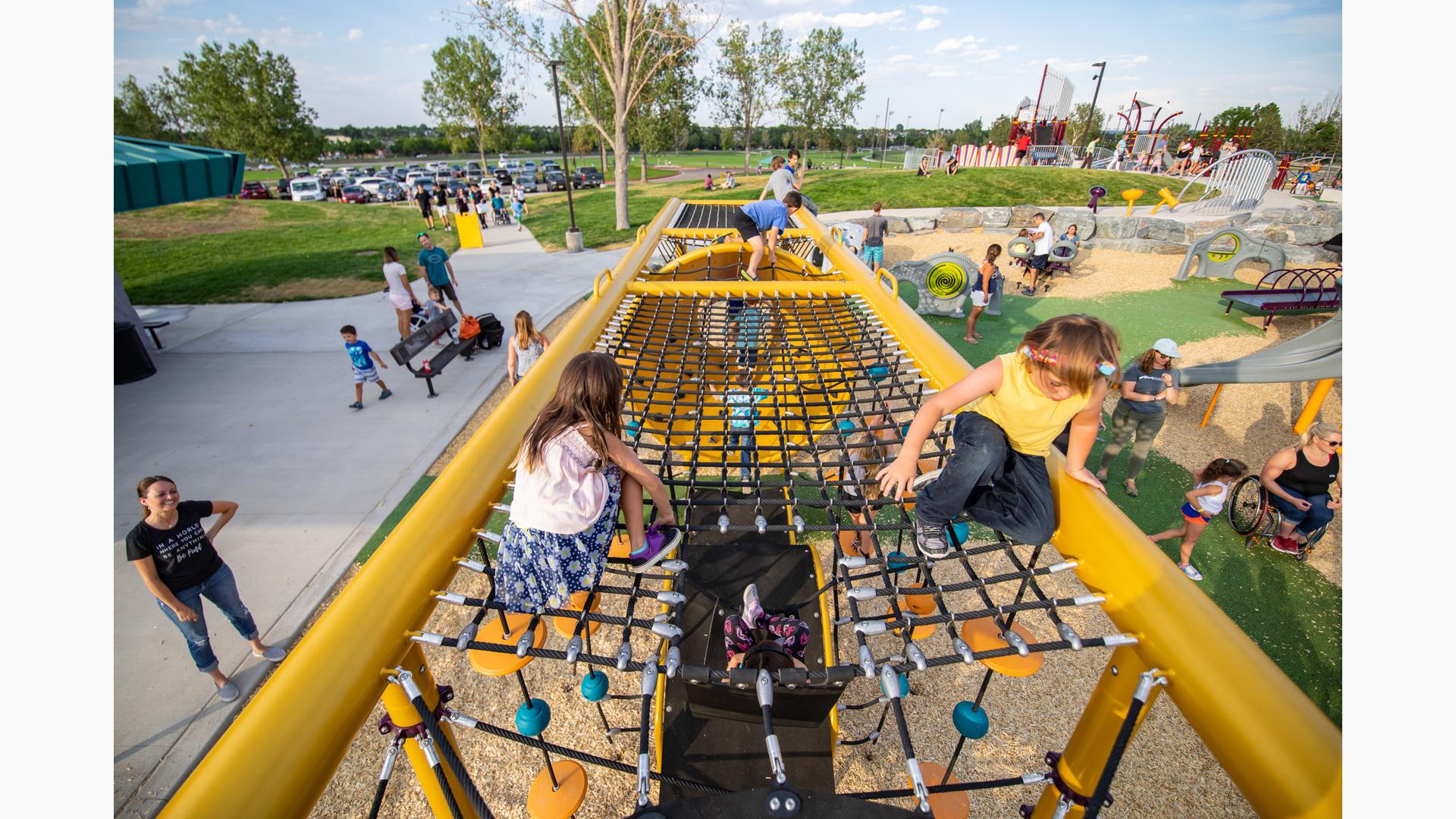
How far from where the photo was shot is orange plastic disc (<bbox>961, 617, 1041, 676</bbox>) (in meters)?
1.58

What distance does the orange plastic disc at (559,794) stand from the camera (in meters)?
2.27

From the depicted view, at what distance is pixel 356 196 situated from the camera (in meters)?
30.6

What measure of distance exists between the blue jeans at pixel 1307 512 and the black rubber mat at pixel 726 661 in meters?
3.55

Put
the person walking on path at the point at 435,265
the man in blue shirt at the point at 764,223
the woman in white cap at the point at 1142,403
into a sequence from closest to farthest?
1. the woman in white cap at the point at 1142,403
2. the man in blue shirt at the point at 764,223
3. the person walking on path at the point at 435,265

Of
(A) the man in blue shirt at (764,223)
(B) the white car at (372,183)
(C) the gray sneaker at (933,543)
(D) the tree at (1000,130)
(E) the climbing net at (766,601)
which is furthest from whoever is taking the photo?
(D) the tree at (1000,130)

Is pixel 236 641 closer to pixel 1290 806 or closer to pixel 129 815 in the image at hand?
pixel 129 815

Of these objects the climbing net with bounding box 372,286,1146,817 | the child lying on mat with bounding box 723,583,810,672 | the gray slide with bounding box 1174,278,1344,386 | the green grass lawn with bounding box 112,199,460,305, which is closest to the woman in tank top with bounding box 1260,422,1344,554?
the gray slide with bounding box 1174,278,1344,386

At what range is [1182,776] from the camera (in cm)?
282

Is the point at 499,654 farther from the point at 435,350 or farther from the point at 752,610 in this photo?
the point at 435,350

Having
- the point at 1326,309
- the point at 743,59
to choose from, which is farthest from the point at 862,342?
the point at 743,59

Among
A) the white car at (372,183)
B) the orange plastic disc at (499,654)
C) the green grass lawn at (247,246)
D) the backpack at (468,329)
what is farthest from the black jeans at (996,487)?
the white car at (372,183)

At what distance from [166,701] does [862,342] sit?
4.62 meters

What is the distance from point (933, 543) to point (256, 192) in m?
41.7

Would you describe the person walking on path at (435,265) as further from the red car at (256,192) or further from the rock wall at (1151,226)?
the red car at (256,192)
